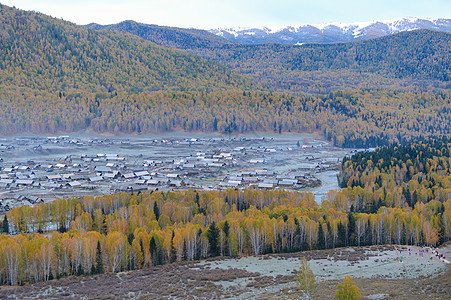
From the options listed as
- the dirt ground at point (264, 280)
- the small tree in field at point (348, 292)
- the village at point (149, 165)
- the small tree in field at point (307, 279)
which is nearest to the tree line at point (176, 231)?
the dirt ground at point (264, 280)

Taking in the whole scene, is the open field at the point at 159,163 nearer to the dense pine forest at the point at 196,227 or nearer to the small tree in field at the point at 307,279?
the dense pine forest at the point at 196,227

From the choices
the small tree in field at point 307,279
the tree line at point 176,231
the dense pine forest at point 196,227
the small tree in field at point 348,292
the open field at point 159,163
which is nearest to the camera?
the small tree in field at point 348,292

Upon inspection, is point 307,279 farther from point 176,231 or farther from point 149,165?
point 149,165

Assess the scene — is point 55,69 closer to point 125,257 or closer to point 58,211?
point 58,211

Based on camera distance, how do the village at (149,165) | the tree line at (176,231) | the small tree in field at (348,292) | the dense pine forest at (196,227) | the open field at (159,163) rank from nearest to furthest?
the small tree in field at (348,292) < the tree line at (176,231) < the dense pine forest at (196,227) < the village at (149,165) < the open field at (159,163)

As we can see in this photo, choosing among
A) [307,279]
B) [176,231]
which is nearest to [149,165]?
[176,231]
